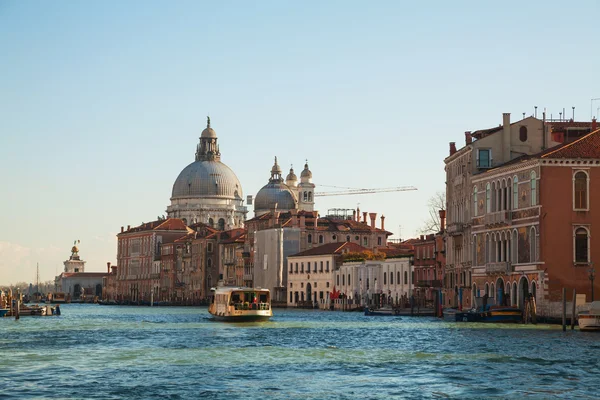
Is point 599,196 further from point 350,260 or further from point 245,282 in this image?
point 245,282

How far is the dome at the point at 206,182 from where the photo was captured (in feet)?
582

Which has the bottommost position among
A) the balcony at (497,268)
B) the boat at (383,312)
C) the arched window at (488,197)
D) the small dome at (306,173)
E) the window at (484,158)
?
the boat at (383,312)

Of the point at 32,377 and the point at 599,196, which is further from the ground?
the point at 599,196

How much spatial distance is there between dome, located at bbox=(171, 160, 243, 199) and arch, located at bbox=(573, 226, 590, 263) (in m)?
121

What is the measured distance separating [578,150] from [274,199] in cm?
10090

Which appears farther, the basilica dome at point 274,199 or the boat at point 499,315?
the basilica dome at point 274,199

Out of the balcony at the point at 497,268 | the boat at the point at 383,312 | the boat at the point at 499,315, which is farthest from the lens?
the boat at the point at 383,312

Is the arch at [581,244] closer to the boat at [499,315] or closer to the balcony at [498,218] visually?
the boat at [499,315]

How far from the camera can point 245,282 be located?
13562cm

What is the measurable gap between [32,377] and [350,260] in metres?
79.0

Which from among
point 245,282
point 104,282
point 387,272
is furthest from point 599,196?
point 104,282

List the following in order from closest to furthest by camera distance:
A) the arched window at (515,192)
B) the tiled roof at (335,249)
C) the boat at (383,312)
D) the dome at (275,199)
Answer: the arched window at (515,192), the boat at (383,312), the tiled roof at (335,249), the dome at (275,199)

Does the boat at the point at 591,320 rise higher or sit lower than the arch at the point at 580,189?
lower

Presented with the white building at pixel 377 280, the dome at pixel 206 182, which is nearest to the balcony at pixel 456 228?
the white building at pixel 377 280
